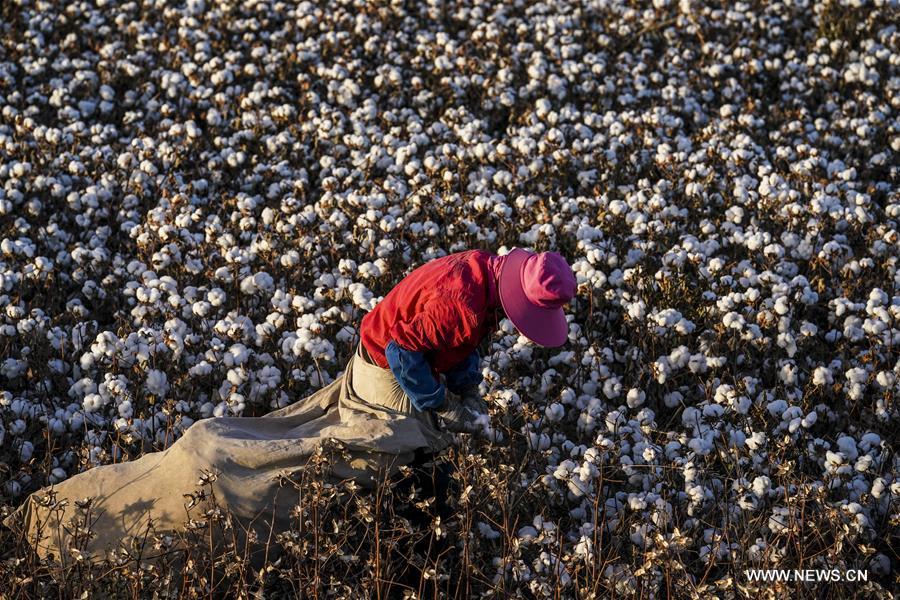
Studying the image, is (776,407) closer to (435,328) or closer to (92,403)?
(435,328)

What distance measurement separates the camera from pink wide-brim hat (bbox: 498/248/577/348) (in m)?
3.84

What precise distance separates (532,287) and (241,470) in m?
1.44

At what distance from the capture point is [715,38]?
10.2m

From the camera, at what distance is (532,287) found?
12.6ft

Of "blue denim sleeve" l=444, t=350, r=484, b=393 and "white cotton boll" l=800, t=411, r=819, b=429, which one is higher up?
"blue denim sleeve" l=444, t=350, r=484, b=393

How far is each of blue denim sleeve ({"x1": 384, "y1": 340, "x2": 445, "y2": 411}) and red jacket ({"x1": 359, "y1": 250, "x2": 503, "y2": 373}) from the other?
36mm

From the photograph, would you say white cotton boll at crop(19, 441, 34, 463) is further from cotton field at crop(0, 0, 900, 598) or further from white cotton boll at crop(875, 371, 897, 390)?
white cotton boll at crop(875, 371, 897, 390)

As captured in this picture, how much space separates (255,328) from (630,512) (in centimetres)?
261

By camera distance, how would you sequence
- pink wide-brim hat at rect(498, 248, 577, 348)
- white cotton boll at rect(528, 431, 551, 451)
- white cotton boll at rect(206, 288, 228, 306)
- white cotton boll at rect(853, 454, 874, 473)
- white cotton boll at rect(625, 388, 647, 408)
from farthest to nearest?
white cotton boll at rect(206, 288, 228, 306) < white cotton boll at rect(625, 388, 647, 408) < white cotton boll at rect(528, 431, 551, 451) < white cotton boll at rect(853, 454, 874, 473) < pink wide-brim hat at rect(498, 248, 577, 348)

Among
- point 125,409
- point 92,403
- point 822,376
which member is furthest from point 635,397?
point 92,403

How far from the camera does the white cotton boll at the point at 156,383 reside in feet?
18.3

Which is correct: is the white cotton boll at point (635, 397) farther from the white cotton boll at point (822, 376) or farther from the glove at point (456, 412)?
the glove at point (456, 412)

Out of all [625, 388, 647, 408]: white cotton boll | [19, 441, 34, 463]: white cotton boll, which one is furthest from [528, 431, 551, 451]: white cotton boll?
[19, 441, 34, 463]: white cotton boll

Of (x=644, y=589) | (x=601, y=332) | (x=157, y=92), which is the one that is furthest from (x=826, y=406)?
(x=157, y=92)
